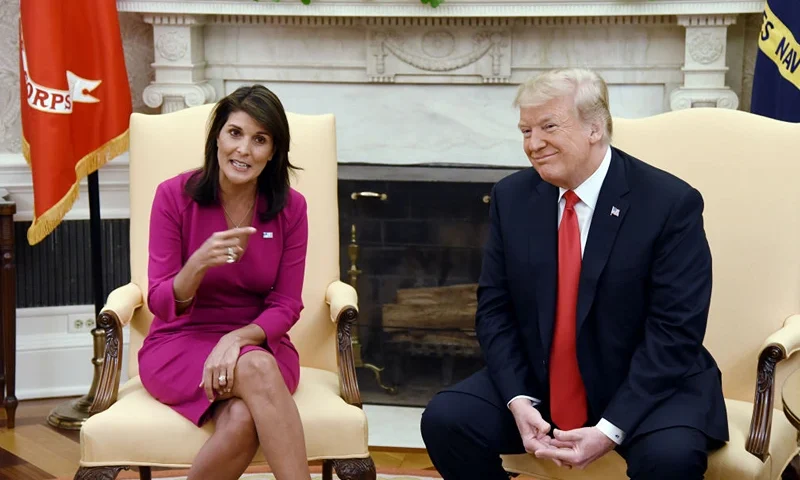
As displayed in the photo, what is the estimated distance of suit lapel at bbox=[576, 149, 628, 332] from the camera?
2352mm

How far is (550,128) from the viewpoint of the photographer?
2.33 m

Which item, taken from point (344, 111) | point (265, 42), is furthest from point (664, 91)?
point (265, 42)

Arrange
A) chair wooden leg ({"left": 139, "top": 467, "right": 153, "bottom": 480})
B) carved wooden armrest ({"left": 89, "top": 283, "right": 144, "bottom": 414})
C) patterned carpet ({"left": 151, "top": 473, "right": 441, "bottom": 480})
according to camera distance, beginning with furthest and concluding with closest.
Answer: patterned carpet ({"left": 151, "top": 473, "right": 441, "bottom": 480}) < chair wooden leg ({"left": 139, "top": 467, "right": 153, "bottom": 480}) < carved wooden armrest ({"left": 89, "top": 283, "right": 144, "bottom": 414})

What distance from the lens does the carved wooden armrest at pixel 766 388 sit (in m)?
2.30

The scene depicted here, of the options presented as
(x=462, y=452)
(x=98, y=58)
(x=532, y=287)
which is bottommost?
(x=462, y=452)

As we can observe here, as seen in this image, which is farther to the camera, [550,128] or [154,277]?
[154,277]

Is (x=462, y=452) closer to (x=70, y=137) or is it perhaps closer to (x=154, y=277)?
(x=154, y=277)

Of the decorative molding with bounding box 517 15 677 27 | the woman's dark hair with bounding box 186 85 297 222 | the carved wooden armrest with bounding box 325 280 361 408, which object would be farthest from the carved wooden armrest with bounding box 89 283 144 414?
the decorative molding with bounding box 517 15 677 27

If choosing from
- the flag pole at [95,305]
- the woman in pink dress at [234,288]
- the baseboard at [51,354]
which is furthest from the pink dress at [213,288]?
the baseboard at [51,354]

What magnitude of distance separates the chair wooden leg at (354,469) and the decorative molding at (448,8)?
198 centimetres

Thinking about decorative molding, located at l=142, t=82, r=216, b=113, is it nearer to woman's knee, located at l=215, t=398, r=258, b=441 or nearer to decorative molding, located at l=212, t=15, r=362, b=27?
decorative molding, located at l=212, t=15, r=362, b=27

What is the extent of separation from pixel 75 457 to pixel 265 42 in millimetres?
1712

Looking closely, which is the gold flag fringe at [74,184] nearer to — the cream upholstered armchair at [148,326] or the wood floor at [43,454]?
the wood floor at [43,454]

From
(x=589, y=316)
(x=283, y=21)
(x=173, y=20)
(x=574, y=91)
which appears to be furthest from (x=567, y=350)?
(x=173, y=20)
